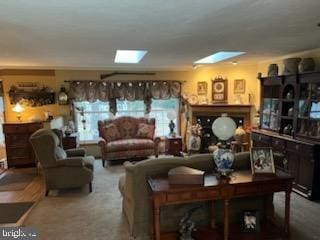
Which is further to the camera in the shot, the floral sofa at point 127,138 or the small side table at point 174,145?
the small side table at point 174,145

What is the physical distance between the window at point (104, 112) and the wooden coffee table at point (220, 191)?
4.45 meters

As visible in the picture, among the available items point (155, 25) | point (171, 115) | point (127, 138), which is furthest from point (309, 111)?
point (127, 138)

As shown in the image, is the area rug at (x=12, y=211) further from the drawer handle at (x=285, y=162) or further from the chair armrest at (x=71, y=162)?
the drawer handle at (x=285, y=162)

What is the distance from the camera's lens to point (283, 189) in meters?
2.71

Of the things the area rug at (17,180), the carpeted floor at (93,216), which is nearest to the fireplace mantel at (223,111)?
the carpeted floor at (93,216)

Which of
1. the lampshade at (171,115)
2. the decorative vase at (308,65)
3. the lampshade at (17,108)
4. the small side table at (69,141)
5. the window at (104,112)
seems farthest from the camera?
the lampshade at (171,115)

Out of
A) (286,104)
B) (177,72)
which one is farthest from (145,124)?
(286,104)

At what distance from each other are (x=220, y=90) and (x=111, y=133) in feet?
10.3

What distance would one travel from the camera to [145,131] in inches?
257

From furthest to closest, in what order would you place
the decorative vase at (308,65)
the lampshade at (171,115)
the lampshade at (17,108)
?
the lampshade at (171,115) → the lampshade at (17,108) → the decorative vase at (308,65)

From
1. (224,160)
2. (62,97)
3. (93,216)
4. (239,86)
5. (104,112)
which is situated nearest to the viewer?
(224,160)

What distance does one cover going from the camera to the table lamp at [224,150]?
8.95ft

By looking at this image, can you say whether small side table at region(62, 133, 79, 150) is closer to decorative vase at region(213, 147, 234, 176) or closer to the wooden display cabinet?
decorative vase at region(213, 147, 234, 176)

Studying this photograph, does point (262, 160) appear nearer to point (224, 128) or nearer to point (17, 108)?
point (224, 128)
